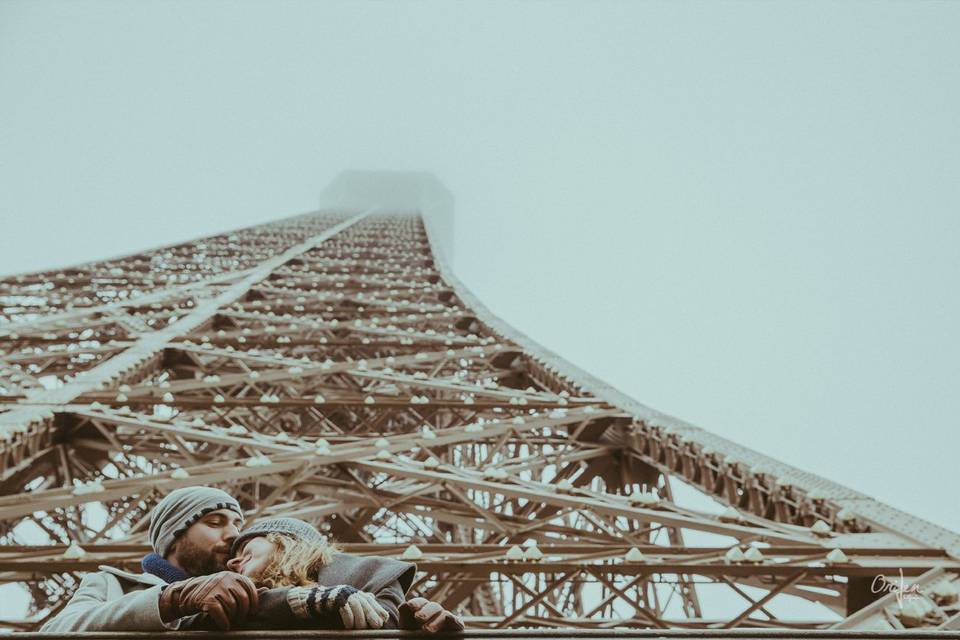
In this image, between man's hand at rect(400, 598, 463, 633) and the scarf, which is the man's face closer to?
the scarf

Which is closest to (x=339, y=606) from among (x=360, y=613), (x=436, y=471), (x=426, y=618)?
(x=360, y=613)

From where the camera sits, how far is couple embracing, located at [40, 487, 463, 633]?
1875 mm

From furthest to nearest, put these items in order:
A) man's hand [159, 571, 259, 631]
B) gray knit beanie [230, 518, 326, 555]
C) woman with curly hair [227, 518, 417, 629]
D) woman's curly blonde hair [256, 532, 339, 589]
A: 1. gray knit beanie [230, 518, 326, 555]
2. woman's curly blonde hair [256, 532, 339, 589]
3. woman with curly hair [227, 518, 417, 629]
4. man's hand [159, 571, 259, 631]

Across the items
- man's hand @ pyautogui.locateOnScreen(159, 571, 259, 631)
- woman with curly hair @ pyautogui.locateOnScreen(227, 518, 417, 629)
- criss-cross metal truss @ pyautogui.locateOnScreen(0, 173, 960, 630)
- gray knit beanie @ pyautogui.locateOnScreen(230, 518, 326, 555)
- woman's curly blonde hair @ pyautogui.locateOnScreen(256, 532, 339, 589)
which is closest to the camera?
man's hand @ pyautogui.locateOnScreen(159, 571, 259, 631)

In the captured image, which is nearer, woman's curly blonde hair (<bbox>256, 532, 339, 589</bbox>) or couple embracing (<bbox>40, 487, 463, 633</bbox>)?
couple embracing (<bbox>40, 487, 463, 633</bbox>)

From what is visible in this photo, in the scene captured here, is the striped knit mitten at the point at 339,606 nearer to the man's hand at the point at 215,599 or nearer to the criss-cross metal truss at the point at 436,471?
the man's hand at the point at 215,599

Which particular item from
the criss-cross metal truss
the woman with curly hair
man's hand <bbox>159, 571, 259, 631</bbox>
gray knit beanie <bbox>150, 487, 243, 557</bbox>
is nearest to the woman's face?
the woman with curly hair

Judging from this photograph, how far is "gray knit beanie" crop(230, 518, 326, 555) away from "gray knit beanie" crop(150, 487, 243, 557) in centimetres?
15

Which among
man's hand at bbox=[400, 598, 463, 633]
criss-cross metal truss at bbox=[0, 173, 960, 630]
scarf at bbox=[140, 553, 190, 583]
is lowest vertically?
criss-cross metal truss at bbox=[0, 173, 960, 630]

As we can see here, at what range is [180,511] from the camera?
249cm

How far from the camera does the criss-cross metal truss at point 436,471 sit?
3.95 meters

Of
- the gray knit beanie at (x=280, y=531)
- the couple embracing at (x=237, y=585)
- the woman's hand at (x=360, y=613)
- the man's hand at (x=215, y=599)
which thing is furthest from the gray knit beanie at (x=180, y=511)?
the woman's hand at (x=360, y=613)

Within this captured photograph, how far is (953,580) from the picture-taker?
11.6 feet

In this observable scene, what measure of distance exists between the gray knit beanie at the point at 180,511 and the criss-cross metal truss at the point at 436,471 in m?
1.50
